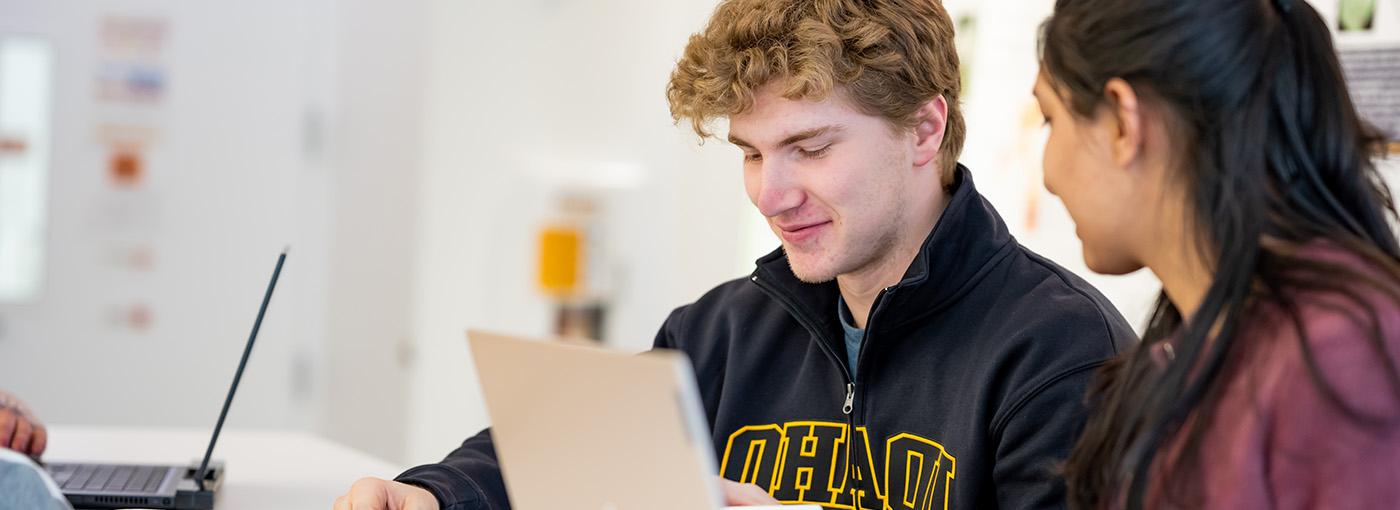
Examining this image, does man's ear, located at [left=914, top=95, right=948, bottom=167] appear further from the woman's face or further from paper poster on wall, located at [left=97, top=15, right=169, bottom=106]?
paper poster on wall, located at [left=97, top=15, right=169, bottom=106]

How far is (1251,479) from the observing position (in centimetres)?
83

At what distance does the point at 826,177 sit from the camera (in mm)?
1487

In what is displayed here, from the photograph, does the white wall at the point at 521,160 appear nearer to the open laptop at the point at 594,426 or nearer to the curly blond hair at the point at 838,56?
the curly blond hair at the point at 838,56

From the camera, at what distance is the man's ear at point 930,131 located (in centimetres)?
154

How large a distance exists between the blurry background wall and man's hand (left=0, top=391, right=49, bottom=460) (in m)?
1.96

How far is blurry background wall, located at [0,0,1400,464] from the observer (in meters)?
3.64

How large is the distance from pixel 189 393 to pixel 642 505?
3196 mm

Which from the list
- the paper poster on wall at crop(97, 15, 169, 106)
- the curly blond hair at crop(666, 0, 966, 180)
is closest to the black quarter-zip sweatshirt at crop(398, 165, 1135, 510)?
the curly blond hair at crop(666, 0, 966, 180)

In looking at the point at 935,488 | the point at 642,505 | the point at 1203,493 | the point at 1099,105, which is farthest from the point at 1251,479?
the point at 935,488

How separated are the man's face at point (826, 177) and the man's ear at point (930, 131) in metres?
0.03

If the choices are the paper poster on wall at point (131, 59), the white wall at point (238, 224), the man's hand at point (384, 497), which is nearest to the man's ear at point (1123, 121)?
the man's hand at point (384, 497)

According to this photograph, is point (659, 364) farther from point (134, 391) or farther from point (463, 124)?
point (134, 391)

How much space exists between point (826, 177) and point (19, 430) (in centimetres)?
107

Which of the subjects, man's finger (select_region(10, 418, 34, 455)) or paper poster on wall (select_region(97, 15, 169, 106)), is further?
paper poster on wall (select_region(97, 15, 169, 106))
